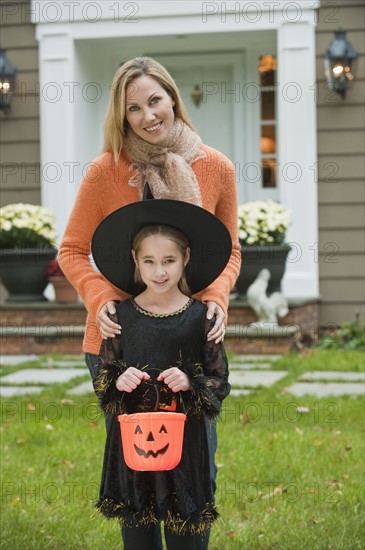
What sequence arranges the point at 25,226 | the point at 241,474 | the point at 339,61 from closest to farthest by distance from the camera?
the point at 241,474
the point at 25,226
the point at 339,61

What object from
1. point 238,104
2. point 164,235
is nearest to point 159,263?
point 164,235

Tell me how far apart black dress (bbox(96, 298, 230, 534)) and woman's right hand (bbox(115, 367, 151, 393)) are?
4 centimetres

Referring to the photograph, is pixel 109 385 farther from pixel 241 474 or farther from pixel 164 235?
pixel 241 474

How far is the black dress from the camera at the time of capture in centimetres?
243

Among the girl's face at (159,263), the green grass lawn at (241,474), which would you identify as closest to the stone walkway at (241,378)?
the green grass lawn at (241,474)

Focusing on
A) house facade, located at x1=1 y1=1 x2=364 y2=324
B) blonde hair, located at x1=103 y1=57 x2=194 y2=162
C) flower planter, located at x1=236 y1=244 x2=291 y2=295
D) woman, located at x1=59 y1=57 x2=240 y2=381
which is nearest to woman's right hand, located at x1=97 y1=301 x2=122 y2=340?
woman, located at x1=59 y1=57 x2=240 y2=381

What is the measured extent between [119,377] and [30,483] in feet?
5.71

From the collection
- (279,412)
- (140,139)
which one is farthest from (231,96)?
(140,139)

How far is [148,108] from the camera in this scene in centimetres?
254

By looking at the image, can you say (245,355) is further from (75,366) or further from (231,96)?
(231,96)

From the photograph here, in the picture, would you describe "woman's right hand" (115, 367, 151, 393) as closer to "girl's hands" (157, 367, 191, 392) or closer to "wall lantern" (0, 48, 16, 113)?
"girl's hands" (157, 367, 191, 392)

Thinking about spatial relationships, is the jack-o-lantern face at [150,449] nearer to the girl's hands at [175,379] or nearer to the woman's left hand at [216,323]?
the girl's hands at [175,379]

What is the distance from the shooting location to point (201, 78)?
9609mm

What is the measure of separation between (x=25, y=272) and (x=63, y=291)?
0.37 m
